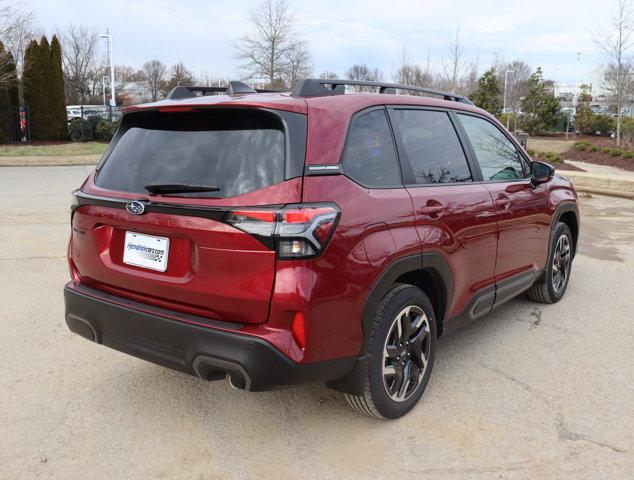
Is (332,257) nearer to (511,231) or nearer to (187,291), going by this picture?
(187,291)

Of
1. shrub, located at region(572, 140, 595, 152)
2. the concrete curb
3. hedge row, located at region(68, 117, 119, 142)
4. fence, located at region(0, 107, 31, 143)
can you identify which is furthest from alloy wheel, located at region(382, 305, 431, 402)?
fence, located at region(0, 107, 31, 143)

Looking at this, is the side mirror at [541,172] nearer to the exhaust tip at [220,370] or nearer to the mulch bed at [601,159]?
the exhaust tip at [220,370]

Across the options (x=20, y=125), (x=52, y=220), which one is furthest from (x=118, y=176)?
(x=20, y=125)

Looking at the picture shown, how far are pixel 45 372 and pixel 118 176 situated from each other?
148 centimetres

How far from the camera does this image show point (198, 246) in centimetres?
265

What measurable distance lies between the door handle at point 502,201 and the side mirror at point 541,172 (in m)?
0.70

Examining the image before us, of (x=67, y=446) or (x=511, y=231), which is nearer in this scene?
(x=67, y=446)

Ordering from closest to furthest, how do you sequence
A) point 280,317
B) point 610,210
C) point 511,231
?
point 280,317 < point 511,231 < point 610,210

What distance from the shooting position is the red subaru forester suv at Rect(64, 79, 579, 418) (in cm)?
256

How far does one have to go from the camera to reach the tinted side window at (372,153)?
289 cm

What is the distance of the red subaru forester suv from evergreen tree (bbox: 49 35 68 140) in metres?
27.2

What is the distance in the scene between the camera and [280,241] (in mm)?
2508

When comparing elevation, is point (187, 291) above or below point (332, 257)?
below

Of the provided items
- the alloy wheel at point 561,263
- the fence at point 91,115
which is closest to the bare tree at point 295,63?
the fence at point 91,115
